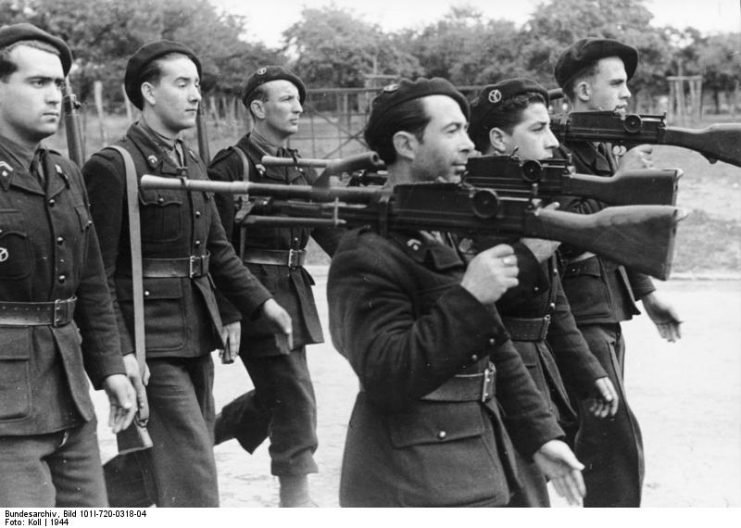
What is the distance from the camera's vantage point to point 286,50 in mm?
21125

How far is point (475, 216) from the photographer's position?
332 cm

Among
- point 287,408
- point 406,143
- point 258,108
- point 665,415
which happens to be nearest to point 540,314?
point 406,143

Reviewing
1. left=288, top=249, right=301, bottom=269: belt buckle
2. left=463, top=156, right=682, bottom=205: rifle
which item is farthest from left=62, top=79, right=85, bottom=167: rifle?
left=463, top=156, right=682, bottom=205: rifle

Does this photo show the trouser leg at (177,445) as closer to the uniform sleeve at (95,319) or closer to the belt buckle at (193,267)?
the belt buckle at (193,267)

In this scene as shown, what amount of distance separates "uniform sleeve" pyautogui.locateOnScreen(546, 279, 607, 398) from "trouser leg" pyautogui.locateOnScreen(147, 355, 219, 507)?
4.76ft

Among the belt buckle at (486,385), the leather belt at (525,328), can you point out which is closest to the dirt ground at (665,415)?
the leather belt at (525,328)

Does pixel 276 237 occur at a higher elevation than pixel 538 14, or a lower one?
lower

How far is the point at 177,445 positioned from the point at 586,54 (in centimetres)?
255

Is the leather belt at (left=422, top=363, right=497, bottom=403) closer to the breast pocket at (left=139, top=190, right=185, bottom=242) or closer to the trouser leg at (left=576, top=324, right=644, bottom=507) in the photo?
the trouser leg at (left=576, top=324, right=644, bottom=507)

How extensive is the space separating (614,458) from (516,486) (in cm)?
159

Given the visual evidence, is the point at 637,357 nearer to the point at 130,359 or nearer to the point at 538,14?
the point at 130,359

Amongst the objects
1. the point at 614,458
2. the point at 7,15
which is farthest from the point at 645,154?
the point at 7,15

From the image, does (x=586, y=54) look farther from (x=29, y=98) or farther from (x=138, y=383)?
(x=29, y=98)

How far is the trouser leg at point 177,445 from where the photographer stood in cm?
480
